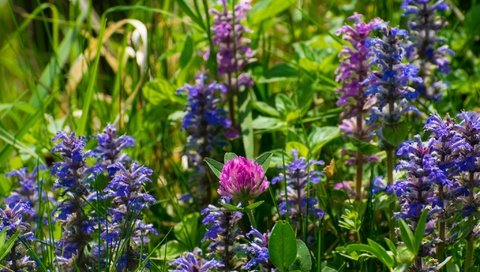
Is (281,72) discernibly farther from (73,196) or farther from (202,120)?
(73,196)

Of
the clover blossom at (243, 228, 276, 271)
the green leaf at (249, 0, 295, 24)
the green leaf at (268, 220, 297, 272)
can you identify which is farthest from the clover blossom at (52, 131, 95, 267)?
the green leaf at (249, 0, 295, 24)

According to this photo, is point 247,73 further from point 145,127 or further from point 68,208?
point 68,208

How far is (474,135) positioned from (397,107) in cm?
41

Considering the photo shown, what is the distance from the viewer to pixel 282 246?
6.20 feet

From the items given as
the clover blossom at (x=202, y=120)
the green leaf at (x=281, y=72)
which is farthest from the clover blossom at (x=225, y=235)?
the green leaf at (x=281, y=72)

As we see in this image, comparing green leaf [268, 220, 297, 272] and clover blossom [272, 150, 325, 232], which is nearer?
green leaf [268, 220, 297, 272]

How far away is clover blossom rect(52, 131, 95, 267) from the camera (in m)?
2.22

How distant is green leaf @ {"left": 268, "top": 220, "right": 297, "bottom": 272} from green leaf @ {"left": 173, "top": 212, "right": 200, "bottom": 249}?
70cm

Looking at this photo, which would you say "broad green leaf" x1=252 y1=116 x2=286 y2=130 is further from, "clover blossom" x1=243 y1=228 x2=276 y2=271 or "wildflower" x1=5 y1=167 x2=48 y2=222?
"clover blossom" x1=243 y1=228 x2=276 y2=271

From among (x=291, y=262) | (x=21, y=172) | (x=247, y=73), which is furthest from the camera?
(x=247, y=73)

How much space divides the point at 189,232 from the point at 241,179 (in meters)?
0.72

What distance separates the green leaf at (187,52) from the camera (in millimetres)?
3234

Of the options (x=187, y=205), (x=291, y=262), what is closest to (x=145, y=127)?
(x=187, y=205)

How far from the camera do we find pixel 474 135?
2.00 m
